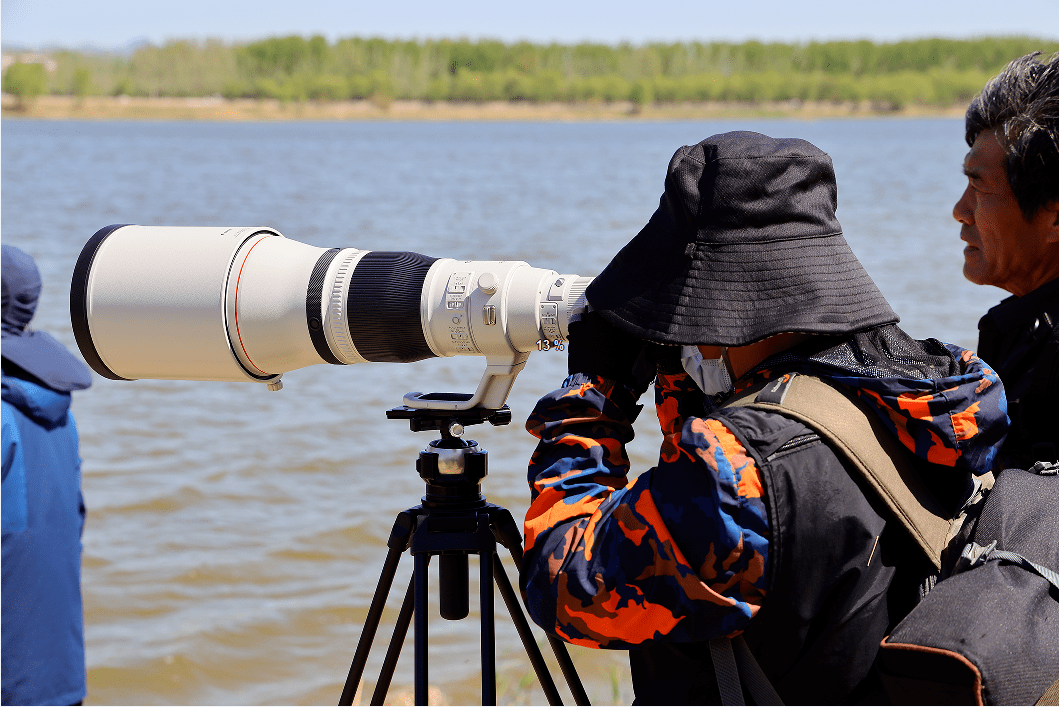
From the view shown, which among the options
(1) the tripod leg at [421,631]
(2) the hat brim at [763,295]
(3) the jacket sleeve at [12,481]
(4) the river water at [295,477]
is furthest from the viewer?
(4) the river water at [295,477]

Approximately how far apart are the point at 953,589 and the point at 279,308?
117 centimetres

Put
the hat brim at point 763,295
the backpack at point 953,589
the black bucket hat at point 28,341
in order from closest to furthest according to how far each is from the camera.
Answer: the backpack at point 953,589 < the hat brim at point 763,295 < the black bucket hat at point 28,341

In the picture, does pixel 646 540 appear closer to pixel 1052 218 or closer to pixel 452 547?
pixel 452 547

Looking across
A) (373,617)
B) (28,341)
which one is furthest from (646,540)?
(28,341)

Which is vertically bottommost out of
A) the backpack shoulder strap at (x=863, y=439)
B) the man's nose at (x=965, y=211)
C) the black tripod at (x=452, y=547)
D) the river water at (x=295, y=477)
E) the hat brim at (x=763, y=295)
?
the river water at (x=295, y=477)

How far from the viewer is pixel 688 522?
3.53 ft

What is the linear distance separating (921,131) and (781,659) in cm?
4404

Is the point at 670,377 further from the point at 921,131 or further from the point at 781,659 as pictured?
the point at 921,131

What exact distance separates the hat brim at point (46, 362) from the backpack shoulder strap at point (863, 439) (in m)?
1.85

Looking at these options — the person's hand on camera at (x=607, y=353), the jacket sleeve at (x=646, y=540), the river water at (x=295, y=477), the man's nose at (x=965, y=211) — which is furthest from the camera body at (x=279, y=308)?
the river water at (x=295, y=477)

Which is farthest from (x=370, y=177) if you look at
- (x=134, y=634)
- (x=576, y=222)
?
(x=134, y=634)

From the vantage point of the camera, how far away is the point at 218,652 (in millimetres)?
3586

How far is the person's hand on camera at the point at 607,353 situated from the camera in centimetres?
134

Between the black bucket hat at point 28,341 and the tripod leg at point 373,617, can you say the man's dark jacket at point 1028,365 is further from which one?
the black bucket hat at point 28,341
